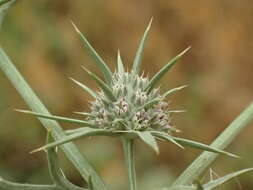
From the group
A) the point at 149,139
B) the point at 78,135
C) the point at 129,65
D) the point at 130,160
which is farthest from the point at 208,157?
the point at 129,65

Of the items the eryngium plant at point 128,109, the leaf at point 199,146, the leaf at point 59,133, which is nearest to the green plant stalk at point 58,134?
the leaf at point 59,133

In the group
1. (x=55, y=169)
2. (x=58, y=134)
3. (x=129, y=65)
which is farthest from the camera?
(x=129, y=65)

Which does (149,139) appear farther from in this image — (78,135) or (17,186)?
(17,186)

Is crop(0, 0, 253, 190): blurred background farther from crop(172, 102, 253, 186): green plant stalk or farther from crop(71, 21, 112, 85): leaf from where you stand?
crop(71, 21, 112, 85): leaf

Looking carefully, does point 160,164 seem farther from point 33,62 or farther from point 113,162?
point 33,62

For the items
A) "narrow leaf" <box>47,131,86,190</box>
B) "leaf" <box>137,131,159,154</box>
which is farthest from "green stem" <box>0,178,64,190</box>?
"leaf" <box>137,131,159,154</box>

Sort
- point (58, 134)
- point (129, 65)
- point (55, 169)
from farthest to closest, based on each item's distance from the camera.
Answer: point (129, 65), point (58, 134), point (55, 169)

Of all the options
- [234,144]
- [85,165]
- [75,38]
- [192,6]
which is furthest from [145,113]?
[192,6]
